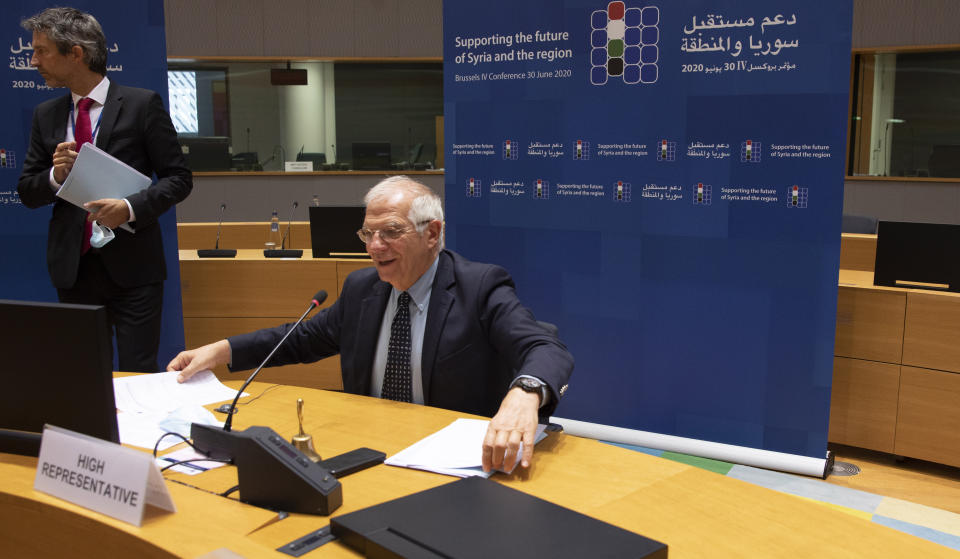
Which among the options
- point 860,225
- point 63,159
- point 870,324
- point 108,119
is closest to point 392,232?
point 63,159

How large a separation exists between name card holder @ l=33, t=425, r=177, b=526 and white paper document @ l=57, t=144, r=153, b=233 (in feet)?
5.03

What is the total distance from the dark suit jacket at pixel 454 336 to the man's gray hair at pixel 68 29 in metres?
1.47

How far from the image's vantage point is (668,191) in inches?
137

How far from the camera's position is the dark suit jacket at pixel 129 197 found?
294cm

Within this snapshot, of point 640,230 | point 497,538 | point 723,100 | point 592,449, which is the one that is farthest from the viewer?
point 640,230

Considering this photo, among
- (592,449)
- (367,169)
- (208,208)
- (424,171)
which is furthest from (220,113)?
(592,449)

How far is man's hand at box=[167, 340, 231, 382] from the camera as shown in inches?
84.0

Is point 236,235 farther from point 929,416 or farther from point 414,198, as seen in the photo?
point 929,416

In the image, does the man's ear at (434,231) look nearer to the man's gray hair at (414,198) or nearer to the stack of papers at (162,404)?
the man's gray hair at (414,198)

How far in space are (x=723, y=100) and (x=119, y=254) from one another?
2.57 metres

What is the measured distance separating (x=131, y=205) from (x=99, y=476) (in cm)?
179

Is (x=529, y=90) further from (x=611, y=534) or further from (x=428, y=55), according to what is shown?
(x=428, y=55)

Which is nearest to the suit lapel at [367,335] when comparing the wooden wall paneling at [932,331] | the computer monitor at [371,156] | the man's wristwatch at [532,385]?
the man's wristwatch at [532,385]

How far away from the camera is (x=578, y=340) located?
379 centimetres
